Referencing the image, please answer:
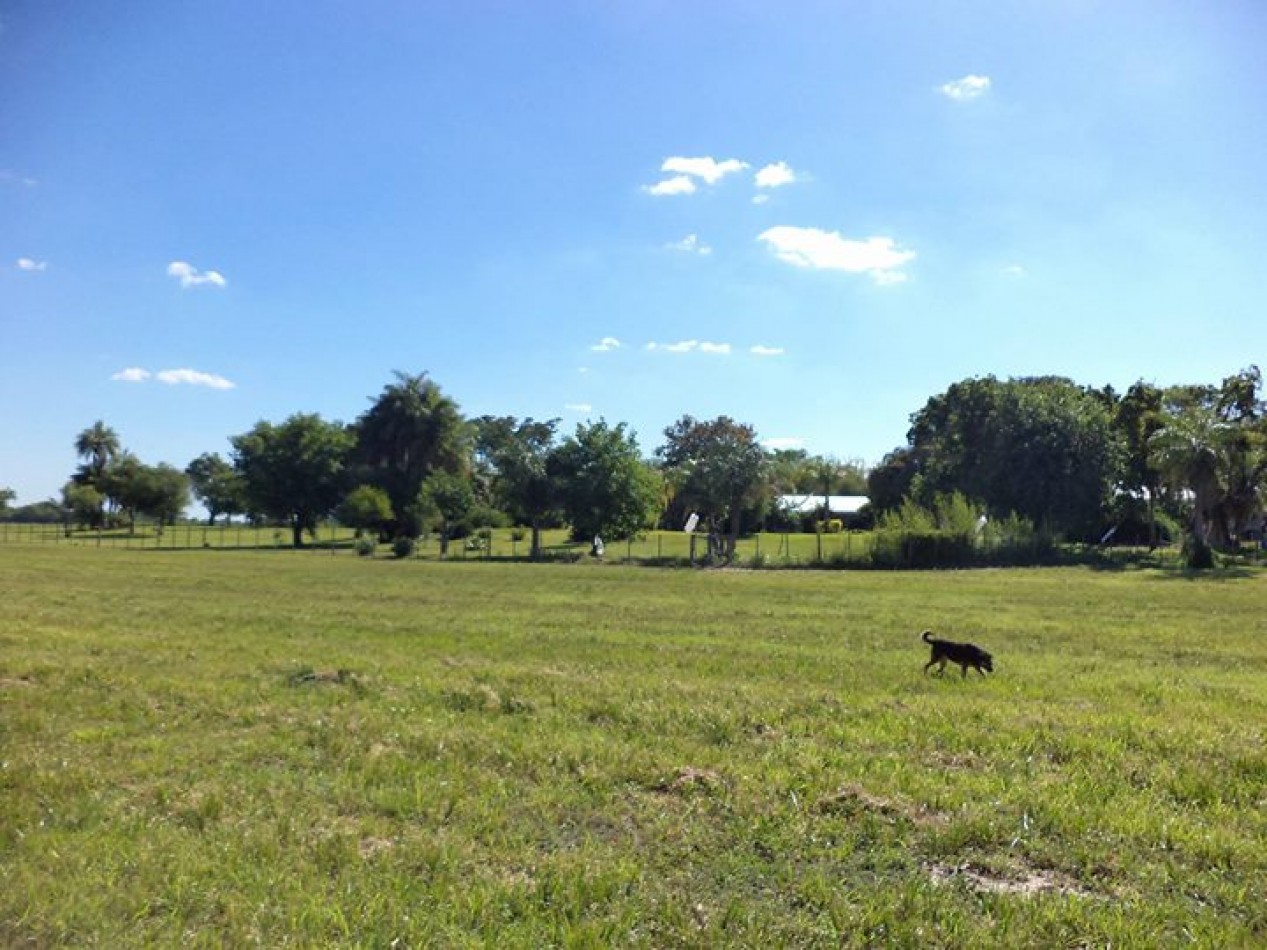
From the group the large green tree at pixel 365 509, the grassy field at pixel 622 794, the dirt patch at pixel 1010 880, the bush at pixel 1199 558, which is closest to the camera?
the grassy field at pixel 622 794

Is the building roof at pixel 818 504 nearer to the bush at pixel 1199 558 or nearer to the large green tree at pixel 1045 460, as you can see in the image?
the large green tree at pixel 1045 460

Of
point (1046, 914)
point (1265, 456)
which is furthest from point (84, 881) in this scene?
point (1265, 456)

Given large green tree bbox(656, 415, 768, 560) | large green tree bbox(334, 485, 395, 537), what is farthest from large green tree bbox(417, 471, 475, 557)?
large green tree bbox(656, 415, 768, 560)

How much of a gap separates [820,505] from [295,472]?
55353 millimetres

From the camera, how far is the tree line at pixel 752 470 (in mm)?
46469

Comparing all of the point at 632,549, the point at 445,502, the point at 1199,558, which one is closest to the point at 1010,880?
the point at 1199,558

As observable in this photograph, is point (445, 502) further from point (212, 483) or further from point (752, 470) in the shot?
point (212, 483)

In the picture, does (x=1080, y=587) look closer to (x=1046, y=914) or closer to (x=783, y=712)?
(x=783, y=712)

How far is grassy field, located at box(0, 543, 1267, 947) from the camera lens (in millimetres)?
4488

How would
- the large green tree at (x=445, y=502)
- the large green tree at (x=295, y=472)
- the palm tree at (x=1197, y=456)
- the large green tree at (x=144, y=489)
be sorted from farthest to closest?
the large green tree at (x=144, y=489) → the large green tree at (x=295, y=472) → the large green tree at (x=445, y=502) → the palm tree at (x=1197, y=456)

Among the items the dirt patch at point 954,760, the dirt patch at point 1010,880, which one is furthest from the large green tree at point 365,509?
the dirt patch at point 1010,880

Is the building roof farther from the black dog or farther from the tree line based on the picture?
the black dog

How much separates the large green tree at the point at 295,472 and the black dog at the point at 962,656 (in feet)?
207

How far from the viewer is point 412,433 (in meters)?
75.1
